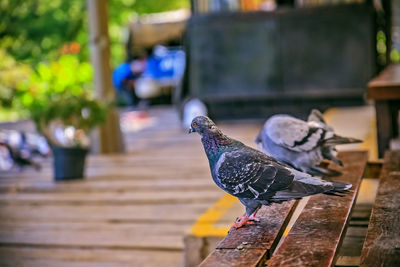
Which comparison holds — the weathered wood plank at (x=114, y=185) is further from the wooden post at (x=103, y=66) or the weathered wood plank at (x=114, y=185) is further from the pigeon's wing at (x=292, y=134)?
the pigeon's wing at (x=292, y=134)

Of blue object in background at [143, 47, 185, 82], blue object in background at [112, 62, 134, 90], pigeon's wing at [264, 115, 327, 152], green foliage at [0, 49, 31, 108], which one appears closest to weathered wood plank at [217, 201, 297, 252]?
pigeon's wing at [264, 115, 327, 152]

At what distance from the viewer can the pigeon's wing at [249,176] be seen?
225cm

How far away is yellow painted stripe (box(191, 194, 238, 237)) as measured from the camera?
11.5 ft

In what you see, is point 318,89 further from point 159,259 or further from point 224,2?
point 159,259

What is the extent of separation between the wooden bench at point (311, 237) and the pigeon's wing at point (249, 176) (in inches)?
5.7

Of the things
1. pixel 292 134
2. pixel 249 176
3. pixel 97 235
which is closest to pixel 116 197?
pixel 97 235

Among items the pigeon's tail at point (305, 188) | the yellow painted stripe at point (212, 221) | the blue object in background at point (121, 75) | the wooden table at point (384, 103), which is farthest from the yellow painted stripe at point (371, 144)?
the blue object in background at point (121, 75)

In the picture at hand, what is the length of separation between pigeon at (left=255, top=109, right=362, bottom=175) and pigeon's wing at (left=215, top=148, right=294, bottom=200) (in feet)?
2.29

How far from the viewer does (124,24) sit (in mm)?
16203

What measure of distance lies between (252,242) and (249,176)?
222mm

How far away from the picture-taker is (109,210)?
5.52 metres

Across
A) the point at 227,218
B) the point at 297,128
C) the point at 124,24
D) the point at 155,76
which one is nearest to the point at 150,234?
the point at 227,218

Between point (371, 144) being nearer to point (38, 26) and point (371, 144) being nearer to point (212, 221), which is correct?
point (212, 221)

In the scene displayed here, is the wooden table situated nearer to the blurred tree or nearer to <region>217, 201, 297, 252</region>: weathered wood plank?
<region>217, 201, 297, 252</region>: weathered wood plank
